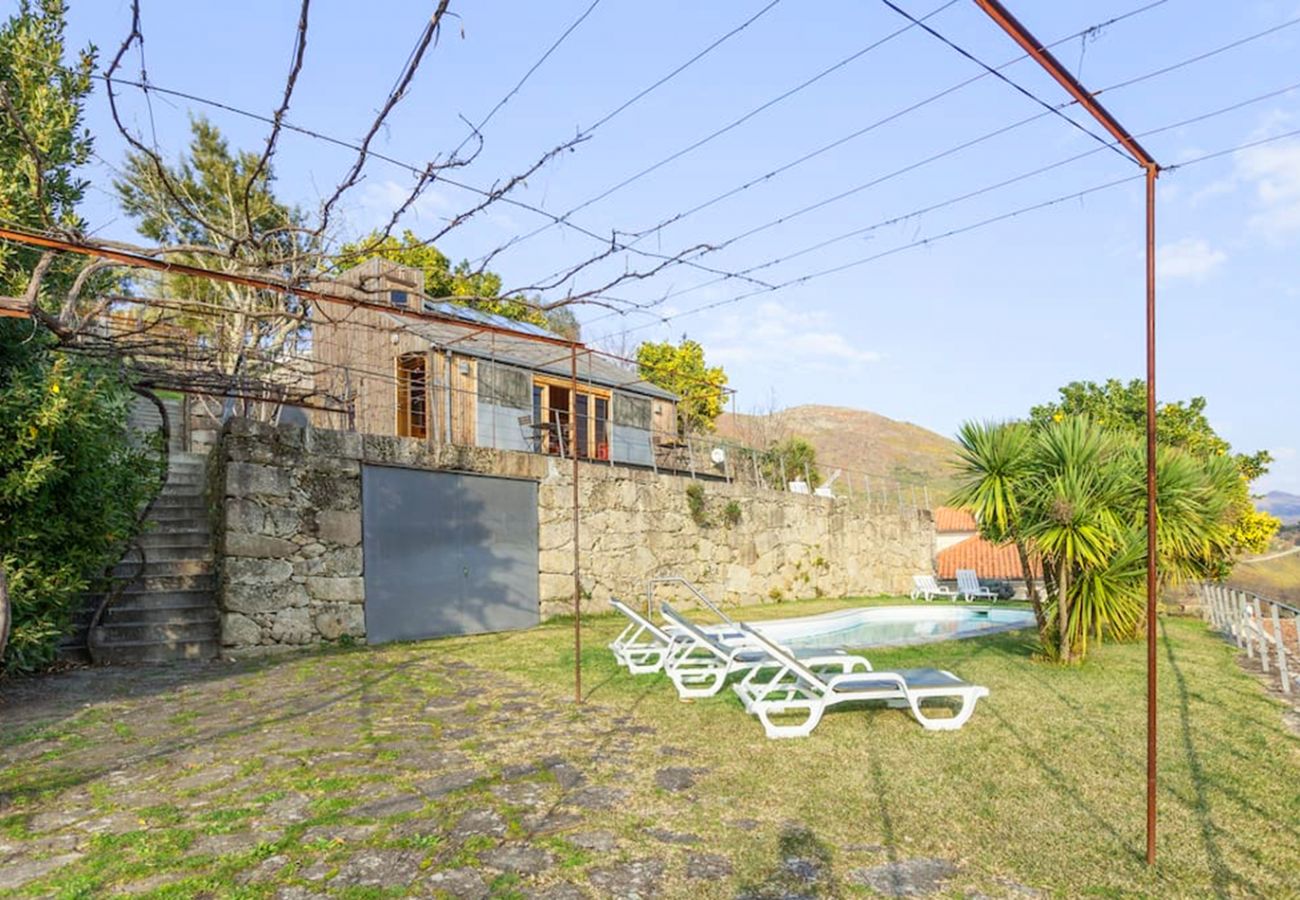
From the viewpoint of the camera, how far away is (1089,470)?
887cm

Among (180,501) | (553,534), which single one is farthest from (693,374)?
(180,501)

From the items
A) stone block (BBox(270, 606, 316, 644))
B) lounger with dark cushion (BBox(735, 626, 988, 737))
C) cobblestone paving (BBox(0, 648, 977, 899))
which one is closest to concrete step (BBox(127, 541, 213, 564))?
stone block (BBox(270, 606, 316, 644))

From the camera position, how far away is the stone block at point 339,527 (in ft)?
35.8

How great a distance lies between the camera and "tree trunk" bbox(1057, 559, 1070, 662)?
8.85 metres

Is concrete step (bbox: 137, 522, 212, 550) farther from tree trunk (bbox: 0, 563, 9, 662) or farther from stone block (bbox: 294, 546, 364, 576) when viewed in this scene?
tree trunk (bbox: 0, 563, 9, 662)

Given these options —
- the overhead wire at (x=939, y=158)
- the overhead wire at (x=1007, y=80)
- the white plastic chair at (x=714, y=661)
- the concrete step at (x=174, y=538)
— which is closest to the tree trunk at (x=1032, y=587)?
the white plastic chair at (x=714, y=661)

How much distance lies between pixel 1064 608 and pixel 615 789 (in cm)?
632

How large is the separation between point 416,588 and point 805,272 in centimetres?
727

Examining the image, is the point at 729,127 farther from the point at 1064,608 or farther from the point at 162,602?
the point at 162,602

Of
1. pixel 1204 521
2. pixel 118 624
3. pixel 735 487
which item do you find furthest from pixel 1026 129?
pixel 735 487

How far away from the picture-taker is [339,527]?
11.1 m

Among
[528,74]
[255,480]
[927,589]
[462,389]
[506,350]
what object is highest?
[506,350]

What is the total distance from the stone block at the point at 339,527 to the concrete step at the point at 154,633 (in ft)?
→ 5.56

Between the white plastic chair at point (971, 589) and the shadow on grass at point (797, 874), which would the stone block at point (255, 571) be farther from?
the white plastic chair at point (971, 589)
